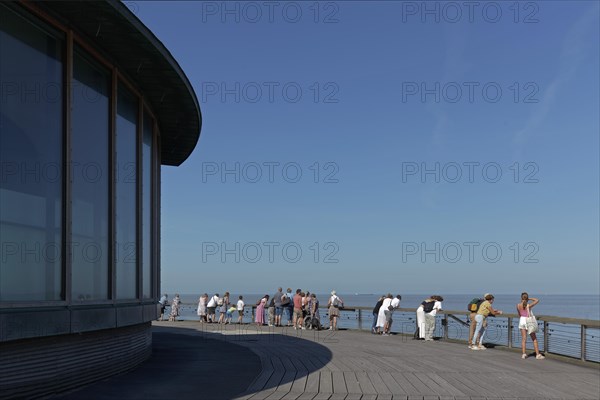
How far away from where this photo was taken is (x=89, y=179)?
11203mm

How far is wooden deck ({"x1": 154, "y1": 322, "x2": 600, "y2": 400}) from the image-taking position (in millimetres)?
10836

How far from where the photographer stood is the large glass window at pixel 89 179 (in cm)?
1068

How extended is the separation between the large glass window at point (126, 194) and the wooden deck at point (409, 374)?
111 inches

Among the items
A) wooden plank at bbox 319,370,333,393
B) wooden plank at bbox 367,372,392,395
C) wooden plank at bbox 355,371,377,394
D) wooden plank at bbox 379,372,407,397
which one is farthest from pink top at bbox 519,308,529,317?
wooden plank at bbox 319,370,333,393

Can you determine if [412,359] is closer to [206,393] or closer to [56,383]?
[206,393]

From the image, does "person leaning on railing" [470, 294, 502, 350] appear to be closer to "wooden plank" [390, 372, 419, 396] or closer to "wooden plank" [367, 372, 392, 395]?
"wooden plank" [390, 372, 419, 396]

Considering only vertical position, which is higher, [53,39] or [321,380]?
[53,39]

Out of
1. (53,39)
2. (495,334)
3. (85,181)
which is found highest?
(53,39)

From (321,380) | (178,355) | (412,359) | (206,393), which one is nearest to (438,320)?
(412,359)

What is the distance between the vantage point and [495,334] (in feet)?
64.7

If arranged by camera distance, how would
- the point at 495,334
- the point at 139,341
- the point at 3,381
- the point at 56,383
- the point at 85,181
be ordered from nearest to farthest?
1. the point at 3,381
2. the point at 56,383
3. the point at 85,181
4. the point at 139,341
5. the point at 495,334

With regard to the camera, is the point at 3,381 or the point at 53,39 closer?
the point at 3,381

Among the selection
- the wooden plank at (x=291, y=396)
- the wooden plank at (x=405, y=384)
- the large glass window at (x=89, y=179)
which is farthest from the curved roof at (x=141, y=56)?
the wooden plank at (x=405, y=384)

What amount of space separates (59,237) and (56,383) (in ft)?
6.35
